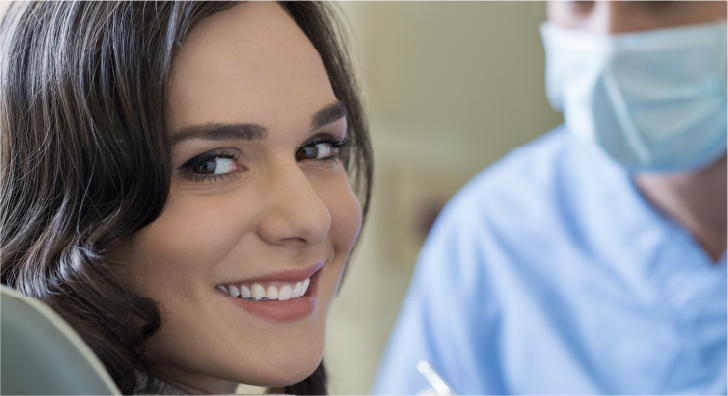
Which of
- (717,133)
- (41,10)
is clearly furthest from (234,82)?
(717,133)

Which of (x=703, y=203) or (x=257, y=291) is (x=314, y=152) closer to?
(x=257, y=291)

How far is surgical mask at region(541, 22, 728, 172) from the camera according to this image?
48.1 inches

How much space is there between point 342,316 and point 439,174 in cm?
51

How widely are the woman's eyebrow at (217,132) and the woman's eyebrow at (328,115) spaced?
2.9 inches

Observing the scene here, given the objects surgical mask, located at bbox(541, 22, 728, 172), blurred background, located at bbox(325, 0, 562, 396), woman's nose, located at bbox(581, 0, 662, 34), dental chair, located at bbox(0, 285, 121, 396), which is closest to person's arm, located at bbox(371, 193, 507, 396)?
surgical mask, located at bbox(541, 22, 728, 172)

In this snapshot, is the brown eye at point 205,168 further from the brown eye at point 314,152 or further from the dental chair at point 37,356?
the dental chair at point 37,356

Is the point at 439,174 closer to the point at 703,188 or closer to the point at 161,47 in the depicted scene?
the point at 703,188

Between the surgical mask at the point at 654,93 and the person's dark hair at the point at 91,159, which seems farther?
the surgical mask at the point at 654,93

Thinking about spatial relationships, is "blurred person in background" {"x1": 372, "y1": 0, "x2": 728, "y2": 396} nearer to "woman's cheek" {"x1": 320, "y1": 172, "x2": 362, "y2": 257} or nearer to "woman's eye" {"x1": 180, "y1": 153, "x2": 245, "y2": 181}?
"woman's cheek" {"x1": 320, "y1": 172, "x2": 362, "y2": 257}

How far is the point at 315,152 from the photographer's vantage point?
78cm

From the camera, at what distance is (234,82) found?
0.66 meters

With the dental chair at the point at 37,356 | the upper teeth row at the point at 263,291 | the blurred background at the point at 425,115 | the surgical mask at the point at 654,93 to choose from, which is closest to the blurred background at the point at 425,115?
the blurred background at the point at 425,115

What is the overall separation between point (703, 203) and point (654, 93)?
0.75 ft

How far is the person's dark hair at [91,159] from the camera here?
2.01 feet
